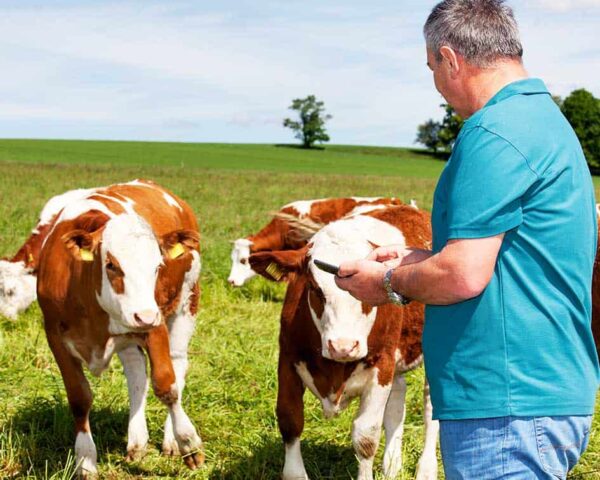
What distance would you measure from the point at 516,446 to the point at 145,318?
109 inches

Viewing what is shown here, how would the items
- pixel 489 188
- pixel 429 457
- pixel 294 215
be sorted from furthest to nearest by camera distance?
pixel 294 215
pixel 429 457
pixel 489 188

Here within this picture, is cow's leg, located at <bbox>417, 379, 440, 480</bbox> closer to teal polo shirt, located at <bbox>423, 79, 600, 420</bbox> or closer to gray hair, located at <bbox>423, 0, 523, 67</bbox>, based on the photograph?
teal polo shirt, located at <bbox>423, 79, 600, 420</bbox>

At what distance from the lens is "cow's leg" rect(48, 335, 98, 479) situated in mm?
5176

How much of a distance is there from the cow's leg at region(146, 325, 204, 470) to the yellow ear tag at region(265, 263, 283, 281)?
1.06 meters

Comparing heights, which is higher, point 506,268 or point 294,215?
point 506,268

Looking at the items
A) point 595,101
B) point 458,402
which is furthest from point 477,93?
point 595,101

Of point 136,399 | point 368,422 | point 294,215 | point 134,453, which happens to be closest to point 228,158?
point 294,215

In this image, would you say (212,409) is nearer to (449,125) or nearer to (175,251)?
(175,251)

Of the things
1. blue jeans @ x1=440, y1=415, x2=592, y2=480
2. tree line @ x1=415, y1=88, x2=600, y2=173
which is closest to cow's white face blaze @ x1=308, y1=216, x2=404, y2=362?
blue jeans @ x1=440, y1=415, x2=592, y2=480

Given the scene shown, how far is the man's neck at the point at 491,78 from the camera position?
252 cm

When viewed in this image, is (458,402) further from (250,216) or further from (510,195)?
(250,216)

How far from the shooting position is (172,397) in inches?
214

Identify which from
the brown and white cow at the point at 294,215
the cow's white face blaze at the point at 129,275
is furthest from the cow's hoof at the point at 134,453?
the brown and white cow at the point at 294,215

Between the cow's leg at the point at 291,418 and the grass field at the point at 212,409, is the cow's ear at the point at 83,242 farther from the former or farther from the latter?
the cow's leg at the point at 291,418
